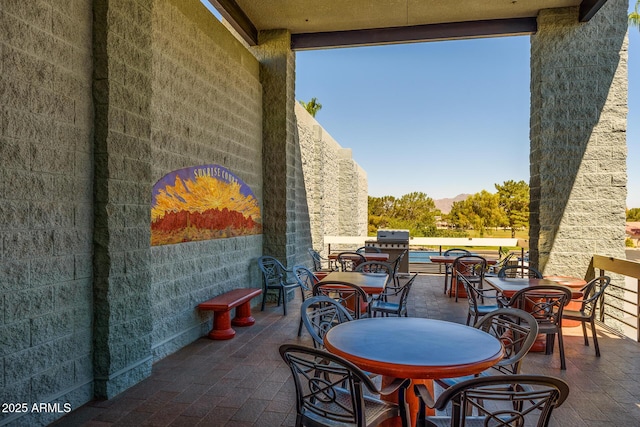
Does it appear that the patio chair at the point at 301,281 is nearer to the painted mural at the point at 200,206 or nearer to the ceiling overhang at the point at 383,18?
the painted mural at the point at 200,206

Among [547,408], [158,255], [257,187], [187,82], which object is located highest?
[187,82]

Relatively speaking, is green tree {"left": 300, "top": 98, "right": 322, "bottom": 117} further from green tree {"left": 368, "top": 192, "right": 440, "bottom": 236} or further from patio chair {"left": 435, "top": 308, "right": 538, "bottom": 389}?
patio chair {"left": 435, "top": 308, "right": 538, "bottom": 389}

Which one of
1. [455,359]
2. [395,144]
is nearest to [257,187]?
[455,359]

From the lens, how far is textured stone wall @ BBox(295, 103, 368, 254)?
32.9ft

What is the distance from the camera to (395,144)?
1668 inches

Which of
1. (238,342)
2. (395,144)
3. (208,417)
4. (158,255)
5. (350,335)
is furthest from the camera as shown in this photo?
(395,144)

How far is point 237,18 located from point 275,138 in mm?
1747

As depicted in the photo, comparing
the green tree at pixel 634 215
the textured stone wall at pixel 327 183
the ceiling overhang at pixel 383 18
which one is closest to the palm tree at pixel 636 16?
the textured stone wall at pixel 327 183

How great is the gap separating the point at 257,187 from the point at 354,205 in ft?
31.8

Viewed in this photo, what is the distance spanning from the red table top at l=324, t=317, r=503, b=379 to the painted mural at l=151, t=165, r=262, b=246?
231cm

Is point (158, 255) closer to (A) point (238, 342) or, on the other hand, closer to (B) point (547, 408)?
(A) point (238, 342)

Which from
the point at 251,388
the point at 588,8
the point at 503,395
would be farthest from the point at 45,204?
the point at 588,8

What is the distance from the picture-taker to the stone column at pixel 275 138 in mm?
6578

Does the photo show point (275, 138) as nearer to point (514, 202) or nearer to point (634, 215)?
point (514, 202)
